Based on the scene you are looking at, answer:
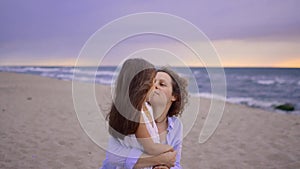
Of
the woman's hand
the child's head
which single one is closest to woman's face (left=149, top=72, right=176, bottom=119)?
the child's head

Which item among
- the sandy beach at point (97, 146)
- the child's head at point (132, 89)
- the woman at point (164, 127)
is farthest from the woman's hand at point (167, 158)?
the sandy beach at point (97, 146)

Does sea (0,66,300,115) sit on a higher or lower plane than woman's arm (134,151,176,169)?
lower

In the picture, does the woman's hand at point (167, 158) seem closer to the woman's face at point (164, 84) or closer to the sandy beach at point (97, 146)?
the woman's face at point (164, 84)

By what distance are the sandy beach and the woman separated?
118 cm

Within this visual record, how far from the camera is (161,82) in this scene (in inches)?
89.6

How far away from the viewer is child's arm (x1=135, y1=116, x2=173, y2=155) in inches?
80.2

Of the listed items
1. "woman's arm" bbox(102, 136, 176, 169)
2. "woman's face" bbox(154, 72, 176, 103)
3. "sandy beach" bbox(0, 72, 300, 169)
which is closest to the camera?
"woman's arm" bbox(102, 136, 176, 169)

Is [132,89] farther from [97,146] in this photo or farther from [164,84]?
[97,146]

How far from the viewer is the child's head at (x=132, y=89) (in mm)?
2004

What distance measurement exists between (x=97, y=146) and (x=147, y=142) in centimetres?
393

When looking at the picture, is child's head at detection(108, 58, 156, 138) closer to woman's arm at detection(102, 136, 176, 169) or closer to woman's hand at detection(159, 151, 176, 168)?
woman's arm at detection(102, 136, 176, 169)

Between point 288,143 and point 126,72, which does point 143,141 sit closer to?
point 126,72

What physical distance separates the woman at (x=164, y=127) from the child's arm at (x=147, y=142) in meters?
0.05

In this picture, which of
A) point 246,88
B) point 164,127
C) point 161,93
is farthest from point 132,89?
point 246,88
